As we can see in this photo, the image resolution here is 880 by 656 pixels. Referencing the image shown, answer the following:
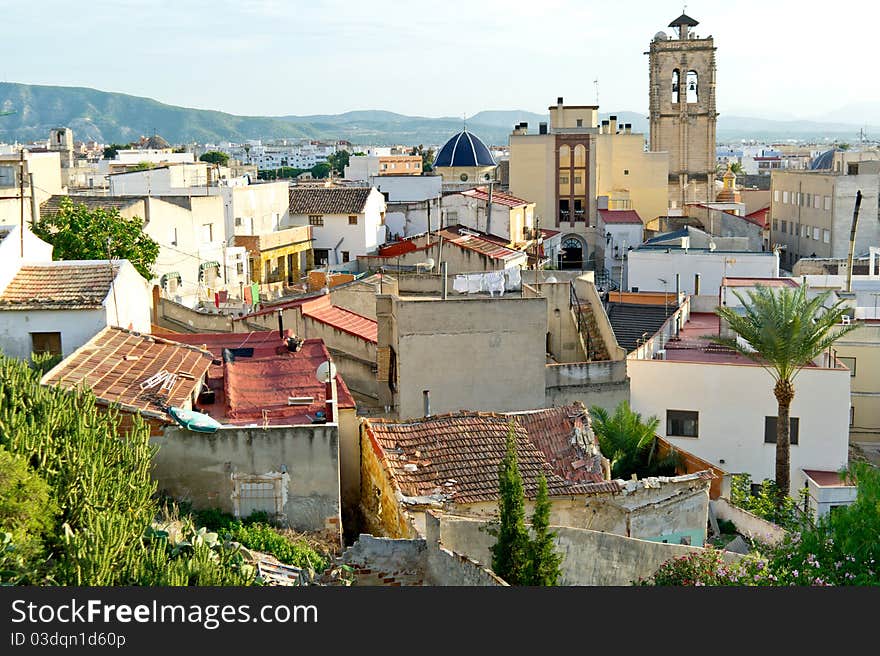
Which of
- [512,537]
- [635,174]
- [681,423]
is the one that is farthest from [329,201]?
[512,537]

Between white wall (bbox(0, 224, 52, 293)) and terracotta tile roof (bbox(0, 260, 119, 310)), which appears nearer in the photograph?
terracotta tile roof (bbox(0, 260, 119, 310))

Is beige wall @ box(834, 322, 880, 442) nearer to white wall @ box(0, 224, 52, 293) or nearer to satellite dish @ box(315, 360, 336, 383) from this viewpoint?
satellite dish @ box(315, 360, 336, 383)

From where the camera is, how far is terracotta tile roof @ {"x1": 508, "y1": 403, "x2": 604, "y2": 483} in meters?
17.7

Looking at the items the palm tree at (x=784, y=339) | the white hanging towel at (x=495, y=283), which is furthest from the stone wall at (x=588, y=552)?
the white hanging towel at (x=495, y=283)

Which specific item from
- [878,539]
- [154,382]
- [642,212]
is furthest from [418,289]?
[642,212]

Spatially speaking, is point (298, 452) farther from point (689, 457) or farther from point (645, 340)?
point (645, 340)

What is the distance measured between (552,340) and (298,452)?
13730 mm

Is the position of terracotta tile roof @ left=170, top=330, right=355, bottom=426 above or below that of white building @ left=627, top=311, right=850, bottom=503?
above

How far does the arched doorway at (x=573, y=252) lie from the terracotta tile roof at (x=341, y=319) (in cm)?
3632

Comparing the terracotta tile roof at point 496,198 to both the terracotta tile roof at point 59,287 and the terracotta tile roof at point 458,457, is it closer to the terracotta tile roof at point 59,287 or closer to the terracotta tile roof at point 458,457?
the terracotta tile roof at point 59,287

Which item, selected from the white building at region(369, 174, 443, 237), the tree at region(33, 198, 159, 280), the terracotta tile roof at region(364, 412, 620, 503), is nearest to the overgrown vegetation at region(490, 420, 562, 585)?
the terracotta tile roof at region(364, 412, 620, 503)

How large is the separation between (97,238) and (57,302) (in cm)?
926

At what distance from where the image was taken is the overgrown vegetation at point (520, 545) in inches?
511

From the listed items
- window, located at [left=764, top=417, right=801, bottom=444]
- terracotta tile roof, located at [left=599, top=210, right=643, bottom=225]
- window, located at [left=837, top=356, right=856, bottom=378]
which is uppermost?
terracotta tile roof, located at [left=599, top=210, right=643, bottom=225]
